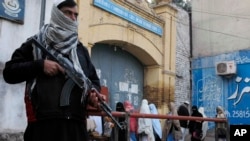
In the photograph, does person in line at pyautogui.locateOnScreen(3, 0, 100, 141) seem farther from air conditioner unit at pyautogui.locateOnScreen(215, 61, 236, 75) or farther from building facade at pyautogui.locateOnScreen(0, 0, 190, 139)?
air conditioner unit at pyautogui.locateOnScreen(215, 61, 236, 75)

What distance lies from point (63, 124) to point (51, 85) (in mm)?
214

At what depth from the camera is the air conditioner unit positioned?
10.5 m

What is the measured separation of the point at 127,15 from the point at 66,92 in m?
6.80

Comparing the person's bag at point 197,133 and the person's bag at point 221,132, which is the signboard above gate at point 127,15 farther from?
the person's bag at point 221,132

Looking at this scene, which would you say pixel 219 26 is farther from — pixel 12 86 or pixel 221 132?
pixel 12 86

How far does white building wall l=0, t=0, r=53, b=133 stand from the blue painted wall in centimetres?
647

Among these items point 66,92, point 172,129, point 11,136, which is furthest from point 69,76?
point 172,129

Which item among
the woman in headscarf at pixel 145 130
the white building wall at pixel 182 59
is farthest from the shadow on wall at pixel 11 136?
the white building wall at pixel 182 59

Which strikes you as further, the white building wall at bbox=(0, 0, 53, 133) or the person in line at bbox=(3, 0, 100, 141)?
the white building wall at bbox=(0, 0, 53, 133)

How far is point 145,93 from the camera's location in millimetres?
9664

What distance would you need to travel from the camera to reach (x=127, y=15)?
845cm

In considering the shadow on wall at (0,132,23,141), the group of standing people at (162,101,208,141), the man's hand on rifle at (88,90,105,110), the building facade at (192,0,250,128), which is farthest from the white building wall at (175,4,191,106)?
the man's hand on rifle at (88,90,105,110)

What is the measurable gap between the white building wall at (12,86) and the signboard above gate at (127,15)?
9.08 ft

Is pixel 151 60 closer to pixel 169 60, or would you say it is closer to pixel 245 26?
pixel 169 60
